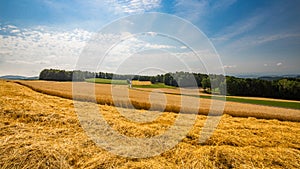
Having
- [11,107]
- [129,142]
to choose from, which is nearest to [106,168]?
[129,142]

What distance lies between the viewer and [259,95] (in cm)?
3600

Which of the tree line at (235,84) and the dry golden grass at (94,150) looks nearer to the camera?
the dry golden grass at (94,150)

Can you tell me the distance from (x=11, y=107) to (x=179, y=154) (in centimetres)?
557

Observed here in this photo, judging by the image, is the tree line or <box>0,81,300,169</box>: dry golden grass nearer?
<box>0,81,300,169</box>: dry golden grass

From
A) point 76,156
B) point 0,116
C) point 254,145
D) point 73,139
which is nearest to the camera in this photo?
point 76,156

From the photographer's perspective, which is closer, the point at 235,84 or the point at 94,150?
the point at 94,150

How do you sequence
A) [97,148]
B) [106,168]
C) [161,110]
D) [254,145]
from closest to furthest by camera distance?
[106,168]
[97,148]
[254,145]
[161,110]

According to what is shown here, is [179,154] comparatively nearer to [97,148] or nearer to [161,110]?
[97,148]

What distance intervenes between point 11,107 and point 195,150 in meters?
5.84

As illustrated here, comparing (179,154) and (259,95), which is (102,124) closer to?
(179,154)

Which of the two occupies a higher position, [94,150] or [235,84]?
[235,84]

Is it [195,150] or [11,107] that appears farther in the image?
[11,107]

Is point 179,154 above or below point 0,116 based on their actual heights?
below

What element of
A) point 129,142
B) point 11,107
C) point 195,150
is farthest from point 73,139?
point 11,107
